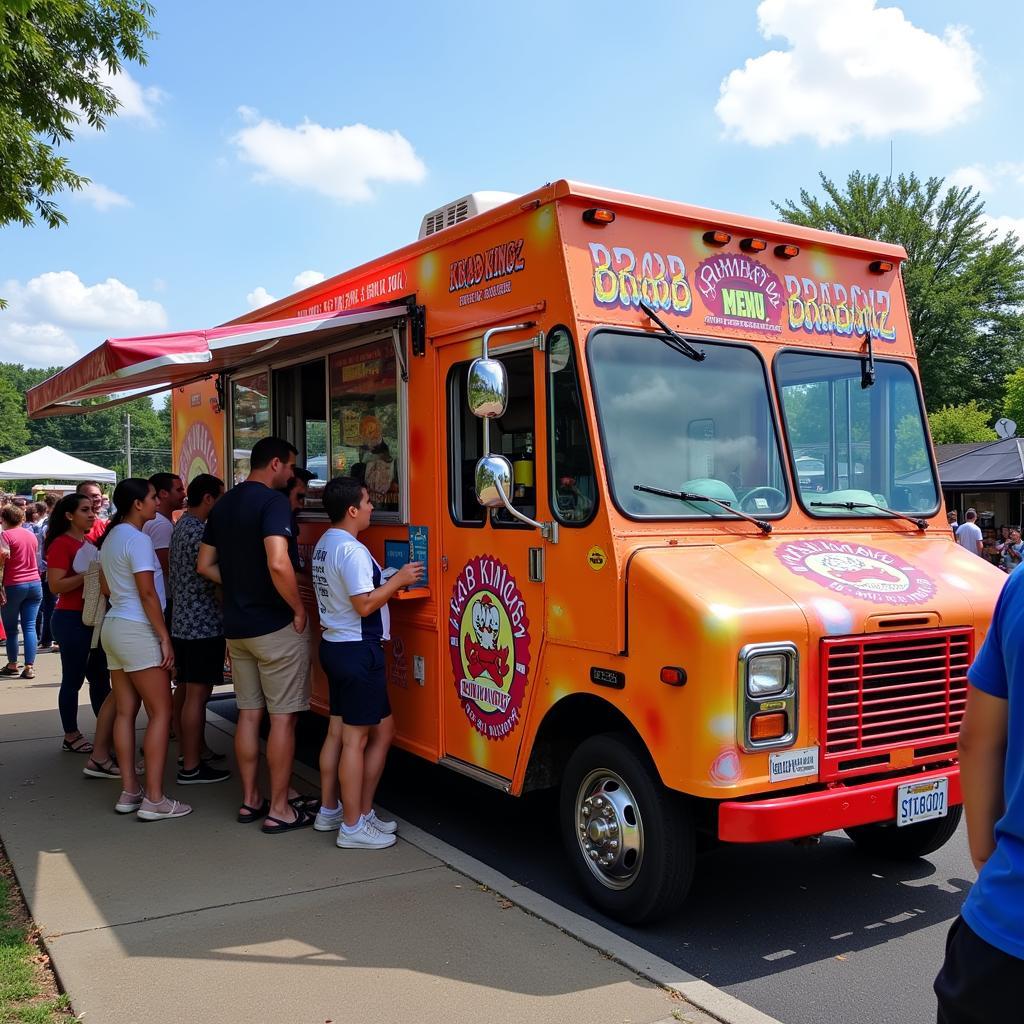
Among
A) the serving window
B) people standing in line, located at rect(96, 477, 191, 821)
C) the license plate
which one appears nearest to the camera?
the license plate

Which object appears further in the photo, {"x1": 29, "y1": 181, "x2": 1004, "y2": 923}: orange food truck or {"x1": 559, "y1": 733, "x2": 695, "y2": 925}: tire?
{"x1": 559, "y1": 733, "x2": 695, "y2": 925}: tire

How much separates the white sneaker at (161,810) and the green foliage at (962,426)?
29.5m

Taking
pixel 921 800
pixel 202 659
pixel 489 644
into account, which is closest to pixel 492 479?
pixel 489 644

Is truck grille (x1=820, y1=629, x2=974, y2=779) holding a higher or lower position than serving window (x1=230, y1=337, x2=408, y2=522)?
lower

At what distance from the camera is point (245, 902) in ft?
14.3

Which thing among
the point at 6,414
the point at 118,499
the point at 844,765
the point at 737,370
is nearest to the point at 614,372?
the point at 737,370

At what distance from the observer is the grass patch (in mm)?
3332

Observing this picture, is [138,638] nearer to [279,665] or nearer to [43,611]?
[279,665]

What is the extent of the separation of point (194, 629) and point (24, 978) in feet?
8.81

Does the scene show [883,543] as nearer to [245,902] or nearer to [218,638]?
[245,902]

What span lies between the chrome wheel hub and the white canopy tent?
17252 millimetres

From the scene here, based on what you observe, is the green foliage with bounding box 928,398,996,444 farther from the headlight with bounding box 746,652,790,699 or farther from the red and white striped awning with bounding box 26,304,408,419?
the headlight with bounding box 746,652,790,699

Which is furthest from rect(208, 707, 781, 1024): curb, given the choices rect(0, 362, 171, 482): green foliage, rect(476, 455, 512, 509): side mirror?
rect(0, 362, 171, 482): green foliage

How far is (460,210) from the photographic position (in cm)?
545
